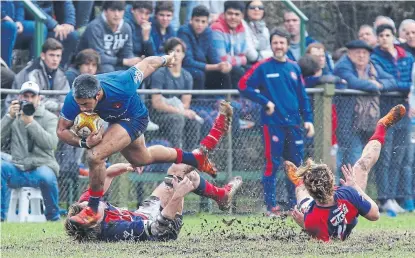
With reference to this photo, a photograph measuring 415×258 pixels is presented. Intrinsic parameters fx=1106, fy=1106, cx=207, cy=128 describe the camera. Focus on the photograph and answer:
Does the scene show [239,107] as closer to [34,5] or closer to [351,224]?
[34,5]

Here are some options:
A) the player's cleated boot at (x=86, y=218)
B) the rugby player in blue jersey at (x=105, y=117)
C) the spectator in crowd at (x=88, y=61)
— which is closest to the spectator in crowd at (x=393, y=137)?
the spectator in crowd at (x=88, y=61)

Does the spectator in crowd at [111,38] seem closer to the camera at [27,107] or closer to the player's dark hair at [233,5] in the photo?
the player's dark hair at [233,5]

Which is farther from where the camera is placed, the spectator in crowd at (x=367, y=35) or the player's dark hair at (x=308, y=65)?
the spectator in crowd at (x=367, y=35)

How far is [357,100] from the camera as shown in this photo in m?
15.3

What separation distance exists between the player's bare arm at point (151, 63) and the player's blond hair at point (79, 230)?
64.8 inches

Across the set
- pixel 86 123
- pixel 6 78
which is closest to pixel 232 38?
pixel 6 78

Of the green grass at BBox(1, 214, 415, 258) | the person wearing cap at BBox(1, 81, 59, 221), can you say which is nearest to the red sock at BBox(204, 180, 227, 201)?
the green grass at BBox(1, 214, 415, 258)

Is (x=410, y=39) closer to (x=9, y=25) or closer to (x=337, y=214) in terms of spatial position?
(x=9, y=25)

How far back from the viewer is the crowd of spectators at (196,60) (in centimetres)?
1445

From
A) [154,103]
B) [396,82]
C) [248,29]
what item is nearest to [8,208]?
[154,103]

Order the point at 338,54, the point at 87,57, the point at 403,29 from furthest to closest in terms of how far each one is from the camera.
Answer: the point at 338,54
the point at 403,29
the point at 87,57

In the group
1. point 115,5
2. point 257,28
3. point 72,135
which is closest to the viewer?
point 72,135

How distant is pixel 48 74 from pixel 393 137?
486cm

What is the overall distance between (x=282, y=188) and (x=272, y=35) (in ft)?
6.61
